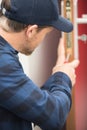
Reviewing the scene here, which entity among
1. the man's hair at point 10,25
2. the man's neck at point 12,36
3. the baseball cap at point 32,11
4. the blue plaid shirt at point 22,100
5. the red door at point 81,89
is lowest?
the red door at point 81,89

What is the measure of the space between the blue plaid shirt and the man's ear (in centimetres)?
7

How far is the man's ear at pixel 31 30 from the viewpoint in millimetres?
869

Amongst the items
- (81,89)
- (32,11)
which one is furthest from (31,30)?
(81,89)

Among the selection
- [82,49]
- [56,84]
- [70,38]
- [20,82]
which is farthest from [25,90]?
[82,49]

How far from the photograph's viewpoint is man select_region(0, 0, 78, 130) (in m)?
0.83

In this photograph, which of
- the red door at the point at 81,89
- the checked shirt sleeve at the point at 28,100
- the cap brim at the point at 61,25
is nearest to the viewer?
the checked shirt sleeve at the point at 28,100

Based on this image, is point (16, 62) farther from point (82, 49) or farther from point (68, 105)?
point (82, 49)

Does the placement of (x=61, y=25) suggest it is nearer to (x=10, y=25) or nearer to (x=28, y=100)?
(x=10, y=25)

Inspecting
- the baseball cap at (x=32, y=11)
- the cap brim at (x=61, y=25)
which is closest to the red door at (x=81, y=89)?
the cap brim at (x=61, y=25)

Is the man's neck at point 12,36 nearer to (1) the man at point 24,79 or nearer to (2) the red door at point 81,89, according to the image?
(1) the man at point 24,79

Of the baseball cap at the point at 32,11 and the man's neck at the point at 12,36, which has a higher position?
the baseball cap at the point at 32,11

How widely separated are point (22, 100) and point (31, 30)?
0.70ft

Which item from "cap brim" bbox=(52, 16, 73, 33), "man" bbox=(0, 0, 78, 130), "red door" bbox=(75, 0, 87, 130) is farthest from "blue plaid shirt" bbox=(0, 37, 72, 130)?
"red door" bbox=(75, 0, 87, 130)

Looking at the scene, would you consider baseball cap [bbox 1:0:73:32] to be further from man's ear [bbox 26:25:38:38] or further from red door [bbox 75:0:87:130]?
red door [bbox 75:0:87:130]
